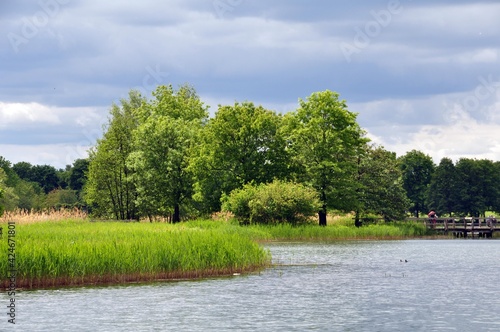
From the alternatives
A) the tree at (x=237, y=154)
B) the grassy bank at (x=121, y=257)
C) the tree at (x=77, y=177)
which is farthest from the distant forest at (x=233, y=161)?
the tree at (x=77, y=177)

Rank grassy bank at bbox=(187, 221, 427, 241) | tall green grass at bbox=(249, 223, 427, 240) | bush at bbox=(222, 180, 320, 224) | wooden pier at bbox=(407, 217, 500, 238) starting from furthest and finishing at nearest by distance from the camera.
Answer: wooden pier at bbox=(407, 217, 500, 238) → bush at bbox=(222, 180, 320, 224) → tall green grass at bbox=(249, 223, 427, 240) → grassy bank at bbox=(187, 221, 427, 241)

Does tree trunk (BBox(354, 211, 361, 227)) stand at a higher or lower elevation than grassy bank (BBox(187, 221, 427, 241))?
higher

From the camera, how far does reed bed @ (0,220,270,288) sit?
34531 millimetres

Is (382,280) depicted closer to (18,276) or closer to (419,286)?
(419,286)

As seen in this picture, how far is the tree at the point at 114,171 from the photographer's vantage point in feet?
345

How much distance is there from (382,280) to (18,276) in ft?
60.4

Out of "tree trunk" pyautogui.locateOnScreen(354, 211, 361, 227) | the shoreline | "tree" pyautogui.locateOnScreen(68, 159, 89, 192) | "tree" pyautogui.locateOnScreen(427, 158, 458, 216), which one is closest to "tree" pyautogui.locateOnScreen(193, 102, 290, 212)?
"tree trunk" pyautogui.locateOnScreen(354, 211, 361, 227)

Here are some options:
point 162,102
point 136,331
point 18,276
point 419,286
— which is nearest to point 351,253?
point 419,286

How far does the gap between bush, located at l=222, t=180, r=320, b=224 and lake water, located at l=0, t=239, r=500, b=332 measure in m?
33.3

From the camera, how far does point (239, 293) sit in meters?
35.2

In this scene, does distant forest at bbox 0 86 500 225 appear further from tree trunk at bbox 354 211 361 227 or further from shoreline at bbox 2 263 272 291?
shoreline at bbox 2 263 272 291

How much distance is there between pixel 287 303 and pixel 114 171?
250 ft

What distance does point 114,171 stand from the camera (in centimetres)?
10644

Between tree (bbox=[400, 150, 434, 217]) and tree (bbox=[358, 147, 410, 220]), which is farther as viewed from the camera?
tree (bbox=[400, 150, 434, 217])
